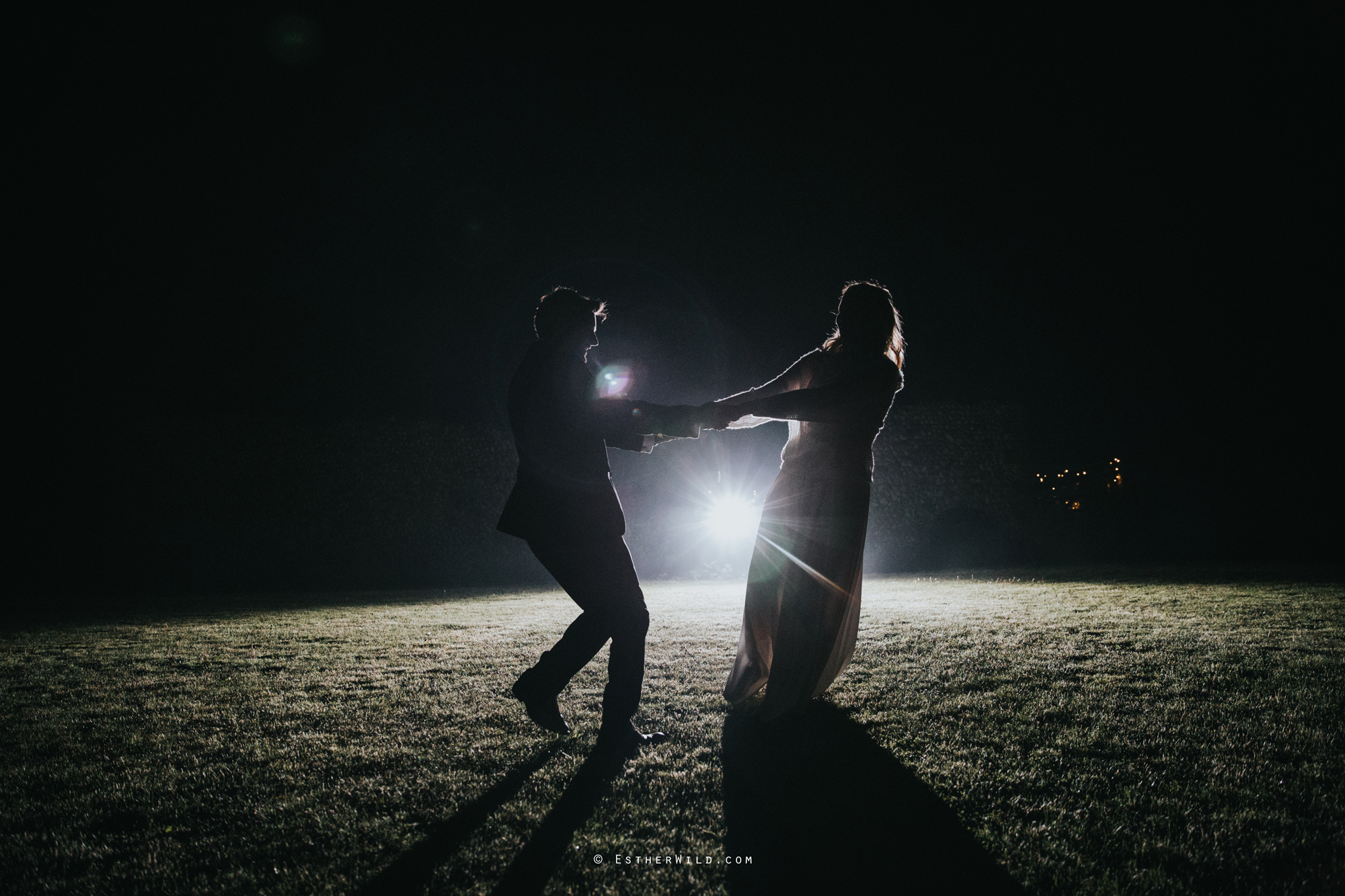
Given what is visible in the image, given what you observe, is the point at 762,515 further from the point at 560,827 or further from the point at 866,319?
the point at 560,827

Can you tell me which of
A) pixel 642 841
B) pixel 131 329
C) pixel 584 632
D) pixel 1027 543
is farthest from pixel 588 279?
pixel 642 841

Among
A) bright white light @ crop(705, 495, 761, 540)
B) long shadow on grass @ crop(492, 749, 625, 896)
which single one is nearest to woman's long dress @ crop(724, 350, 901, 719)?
long shadow on grass @ crop(492, 749, 625, 896)

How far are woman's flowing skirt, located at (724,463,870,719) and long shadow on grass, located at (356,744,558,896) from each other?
128cm

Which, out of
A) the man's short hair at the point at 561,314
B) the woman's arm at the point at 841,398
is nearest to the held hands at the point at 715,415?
the woman's arm at the point at 841,398

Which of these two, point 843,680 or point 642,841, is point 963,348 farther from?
point 642,841

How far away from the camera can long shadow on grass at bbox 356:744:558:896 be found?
161 centimetres

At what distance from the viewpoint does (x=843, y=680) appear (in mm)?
3748

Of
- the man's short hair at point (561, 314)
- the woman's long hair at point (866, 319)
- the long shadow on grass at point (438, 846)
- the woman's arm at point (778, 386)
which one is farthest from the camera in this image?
the woman's arm at point (778, 386)

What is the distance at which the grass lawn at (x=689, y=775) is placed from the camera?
1686mm

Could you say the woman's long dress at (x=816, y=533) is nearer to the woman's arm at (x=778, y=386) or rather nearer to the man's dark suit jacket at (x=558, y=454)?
the woman's arm at (x=778, y=386)

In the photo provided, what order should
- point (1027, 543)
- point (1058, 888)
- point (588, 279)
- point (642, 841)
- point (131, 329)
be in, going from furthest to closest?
point (588, 279), point (1027, 543), point (131, 329), point (642, 841), point (1058, 888)

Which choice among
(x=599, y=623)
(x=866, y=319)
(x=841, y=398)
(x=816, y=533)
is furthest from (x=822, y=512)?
(x=599, y=623)

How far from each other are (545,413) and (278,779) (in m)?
1.87

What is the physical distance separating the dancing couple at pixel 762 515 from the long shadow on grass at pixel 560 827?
21 centimetres
